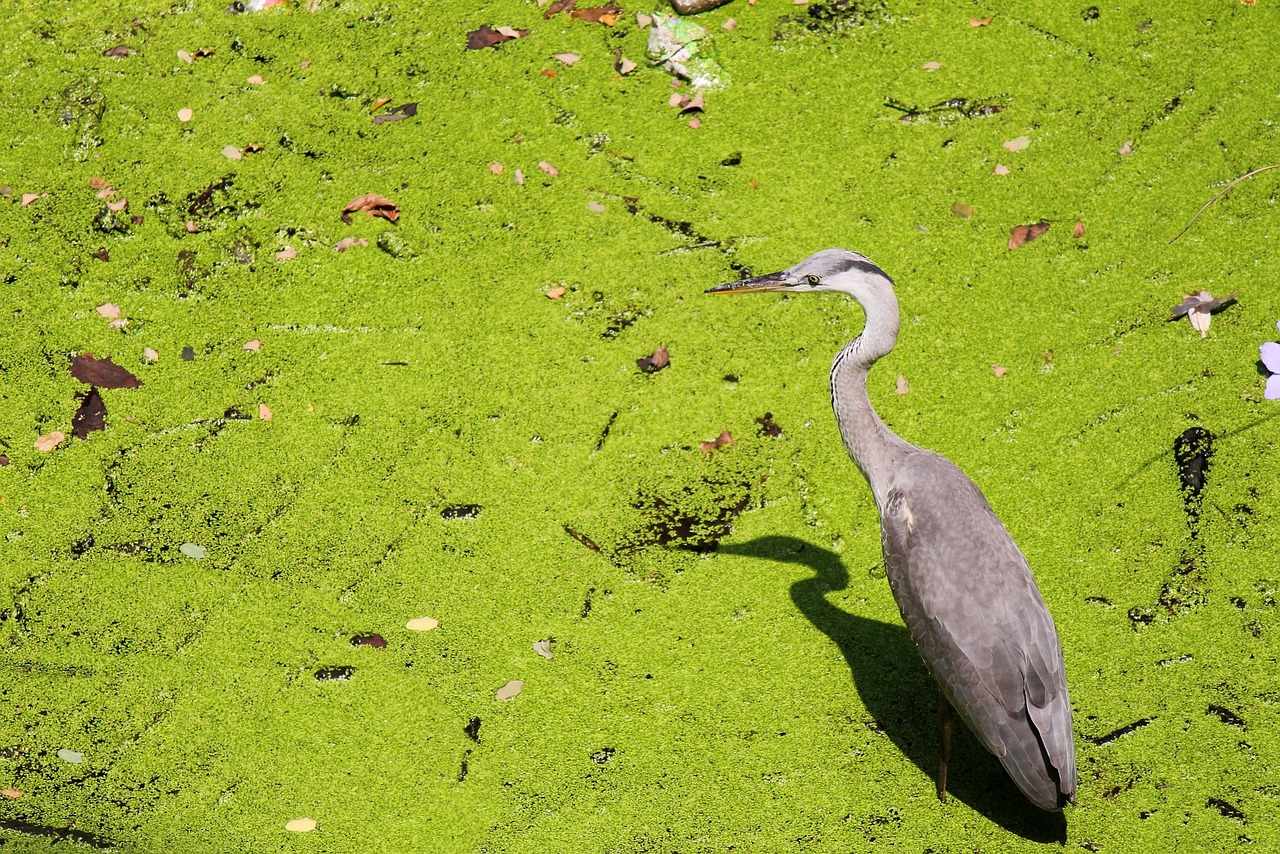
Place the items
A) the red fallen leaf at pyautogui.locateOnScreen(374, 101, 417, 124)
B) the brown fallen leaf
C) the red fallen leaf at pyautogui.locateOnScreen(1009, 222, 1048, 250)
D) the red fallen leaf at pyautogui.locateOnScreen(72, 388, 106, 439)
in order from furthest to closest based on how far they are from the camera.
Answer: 1. the red fallen leaf at pyautogui.locateOnScreen(374, 101, 417, 124)
2. the red fallen leaf at pyautogui.locateOnScreen(1009, 222, 1048, 250)
3. the red fallen leaf at pyautogui.locateOnScreen(72, 388, 106, 439)
4. the brown fallen leaf

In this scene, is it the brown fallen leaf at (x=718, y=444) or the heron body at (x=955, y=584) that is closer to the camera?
the heron body at (x=955, y=584)

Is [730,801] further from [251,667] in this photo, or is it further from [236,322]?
[236,322]

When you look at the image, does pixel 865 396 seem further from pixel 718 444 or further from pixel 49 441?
pixel 49 441

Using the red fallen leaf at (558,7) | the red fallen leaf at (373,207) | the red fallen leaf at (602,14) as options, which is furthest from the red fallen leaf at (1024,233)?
the red fallen leaf at (373,207)

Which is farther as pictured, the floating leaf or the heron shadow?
the floating leaf

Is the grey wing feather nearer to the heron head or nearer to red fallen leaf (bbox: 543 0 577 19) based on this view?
the heron head

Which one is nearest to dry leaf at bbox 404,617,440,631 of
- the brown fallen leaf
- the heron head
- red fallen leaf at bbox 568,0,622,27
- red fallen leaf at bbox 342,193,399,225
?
the brown fallen leaf

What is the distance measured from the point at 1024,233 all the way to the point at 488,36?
216 cm

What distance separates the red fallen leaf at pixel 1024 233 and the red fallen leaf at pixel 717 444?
1.16 m

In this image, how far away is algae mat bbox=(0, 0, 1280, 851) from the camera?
248 centimetres

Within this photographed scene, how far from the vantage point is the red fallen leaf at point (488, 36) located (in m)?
4.10

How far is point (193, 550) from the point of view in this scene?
294 centimetres

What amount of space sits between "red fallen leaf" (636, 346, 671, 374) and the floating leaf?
137cm

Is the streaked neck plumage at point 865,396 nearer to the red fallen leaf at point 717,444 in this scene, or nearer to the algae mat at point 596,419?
the algae mat at point 596,419
